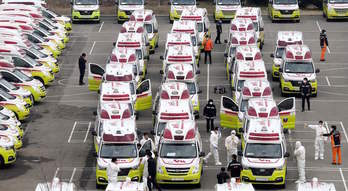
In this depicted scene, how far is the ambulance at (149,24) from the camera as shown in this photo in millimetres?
74938

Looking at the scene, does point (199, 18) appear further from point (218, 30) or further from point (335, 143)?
point (335, 143)

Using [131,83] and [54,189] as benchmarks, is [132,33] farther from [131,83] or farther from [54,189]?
[54,189]

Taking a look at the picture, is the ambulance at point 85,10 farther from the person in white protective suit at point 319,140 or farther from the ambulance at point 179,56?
the person in white protective suit at point 319,140

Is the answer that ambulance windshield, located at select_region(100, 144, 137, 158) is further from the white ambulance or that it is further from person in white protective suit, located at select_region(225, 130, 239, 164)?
the white ambulance

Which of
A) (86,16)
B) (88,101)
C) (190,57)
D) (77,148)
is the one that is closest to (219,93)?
(190,57)

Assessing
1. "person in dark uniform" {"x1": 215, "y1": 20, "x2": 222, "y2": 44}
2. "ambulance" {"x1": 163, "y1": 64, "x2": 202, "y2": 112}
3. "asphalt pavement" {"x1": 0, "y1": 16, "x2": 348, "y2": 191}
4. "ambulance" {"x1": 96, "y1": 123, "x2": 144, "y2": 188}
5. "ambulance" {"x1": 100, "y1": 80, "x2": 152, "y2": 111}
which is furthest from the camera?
"person in dark uniform" {"x1": 215, "y1": 20, "x2": 222, "y2": 44}

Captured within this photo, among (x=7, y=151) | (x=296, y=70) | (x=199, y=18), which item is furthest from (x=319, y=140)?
(x=199, y=18)

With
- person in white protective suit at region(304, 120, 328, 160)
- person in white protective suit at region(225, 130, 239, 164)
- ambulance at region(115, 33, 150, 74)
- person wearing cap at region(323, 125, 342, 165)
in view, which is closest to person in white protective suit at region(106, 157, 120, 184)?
person in white protective suit at region(225, 130, 239, 164)

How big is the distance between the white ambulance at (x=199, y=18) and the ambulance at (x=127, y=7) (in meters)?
5.70

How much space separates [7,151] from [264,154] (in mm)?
10826

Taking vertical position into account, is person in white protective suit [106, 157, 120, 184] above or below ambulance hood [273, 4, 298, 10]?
above

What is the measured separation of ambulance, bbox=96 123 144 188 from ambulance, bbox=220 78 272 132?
6807 millimetres

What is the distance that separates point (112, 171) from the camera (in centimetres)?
4925

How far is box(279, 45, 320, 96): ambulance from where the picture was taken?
64.4 m
